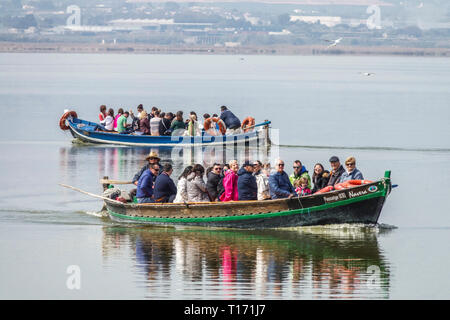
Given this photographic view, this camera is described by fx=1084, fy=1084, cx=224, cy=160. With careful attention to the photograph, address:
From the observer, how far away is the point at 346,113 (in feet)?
264

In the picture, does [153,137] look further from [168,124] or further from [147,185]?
[147,185]

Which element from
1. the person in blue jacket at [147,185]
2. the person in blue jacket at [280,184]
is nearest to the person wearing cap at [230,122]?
the person in blue jacket at [147,185]

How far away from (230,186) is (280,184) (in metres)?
1.25

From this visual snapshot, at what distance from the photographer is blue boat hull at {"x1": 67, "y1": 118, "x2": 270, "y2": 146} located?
4544 cm

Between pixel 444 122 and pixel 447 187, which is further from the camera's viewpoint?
pixel 444 122

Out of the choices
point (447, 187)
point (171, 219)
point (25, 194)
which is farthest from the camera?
point (447, 187)

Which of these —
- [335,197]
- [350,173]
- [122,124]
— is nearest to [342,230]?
[335,197]

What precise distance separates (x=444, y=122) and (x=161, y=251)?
48696 millimetres

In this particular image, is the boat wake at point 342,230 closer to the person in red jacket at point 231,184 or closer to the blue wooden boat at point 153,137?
the person in red jacket at point 231,184

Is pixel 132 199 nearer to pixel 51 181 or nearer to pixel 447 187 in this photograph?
pixel 51 181

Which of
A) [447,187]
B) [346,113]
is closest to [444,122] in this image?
[346,113]

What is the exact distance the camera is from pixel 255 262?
929 inches

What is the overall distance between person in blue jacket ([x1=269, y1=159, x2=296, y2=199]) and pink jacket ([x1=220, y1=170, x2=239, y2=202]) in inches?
35.4
